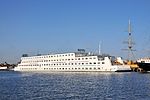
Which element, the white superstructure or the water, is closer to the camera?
the water

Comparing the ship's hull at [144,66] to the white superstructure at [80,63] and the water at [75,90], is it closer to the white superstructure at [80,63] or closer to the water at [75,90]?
the white superstructure at [80,63]

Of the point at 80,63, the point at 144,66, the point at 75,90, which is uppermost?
the point at 80,63

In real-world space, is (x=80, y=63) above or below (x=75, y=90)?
above

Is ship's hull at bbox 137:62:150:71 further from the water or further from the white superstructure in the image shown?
the water

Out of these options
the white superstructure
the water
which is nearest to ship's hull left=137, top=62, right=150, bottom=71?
the white superstructure

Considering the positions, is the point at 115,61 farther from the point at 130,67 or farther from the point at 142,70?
the point at 142,70

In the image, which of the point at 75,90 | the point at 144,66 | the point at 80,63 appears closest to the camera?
the point at 75,90

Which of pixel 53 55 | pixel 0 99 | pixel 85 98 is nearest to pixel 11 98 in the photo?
pixel 0 99

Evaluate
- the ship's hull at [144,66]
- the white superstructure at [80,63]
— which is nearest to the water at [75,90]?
the ship's hull at [144,66]

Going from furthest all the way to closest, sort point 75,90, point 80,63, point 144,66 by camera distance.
A: point 80,63, point 144,66, point 75,90

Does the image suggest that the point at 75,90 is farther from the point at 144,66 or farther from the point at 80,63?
the point at 80,63

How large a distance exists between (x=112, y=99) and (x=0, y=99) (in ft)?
52.4

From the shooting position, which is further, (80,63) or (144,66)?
(80,63)

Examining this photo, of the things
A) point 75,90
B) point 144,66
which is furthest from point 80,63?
point 75,90
